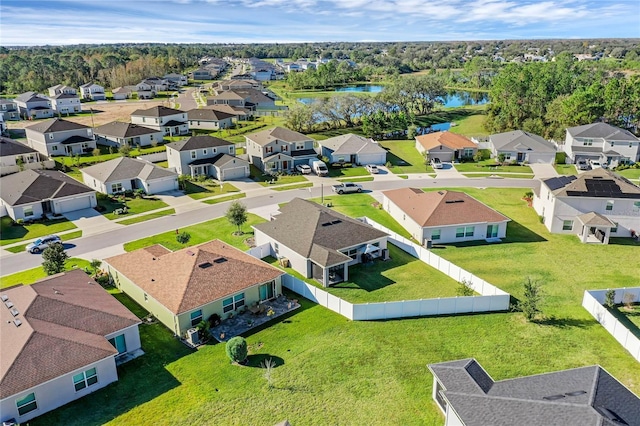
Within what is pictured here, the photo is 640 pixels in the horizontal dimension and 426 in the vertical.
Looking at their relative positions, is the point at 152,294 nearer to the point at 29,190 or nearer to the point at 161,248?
the point at 161,248

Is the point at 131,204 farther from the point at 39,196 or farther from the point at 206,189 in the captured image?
the point at 206,189

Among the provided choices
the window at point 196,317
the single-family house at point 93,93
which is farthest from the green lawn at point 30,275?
the single-family house at point 93,93

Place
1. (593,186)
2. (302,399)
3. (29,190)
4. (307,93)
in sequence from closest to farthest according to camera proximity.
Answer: (302,399), (593,186), (29,190), (307,93)

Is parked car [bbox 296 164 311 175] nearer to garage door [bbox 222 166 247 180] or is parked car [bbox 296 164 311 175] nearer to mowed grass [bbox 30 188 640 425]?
garage door [bbox 222 166 247 180]

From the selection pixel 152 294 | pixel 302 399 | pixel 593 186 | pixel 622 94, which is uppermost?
pixel 622 94

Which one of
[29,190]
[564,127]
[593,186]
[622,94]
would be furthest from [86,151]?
[622,94]
